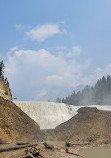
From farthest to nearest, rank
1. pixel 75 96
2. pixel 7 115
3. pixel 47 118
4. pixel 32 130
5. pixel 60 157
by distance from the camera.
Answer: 1. pixel 75 96
2. pixel 47 118
3. pixel 32 130
4. pixel 7 115
5. pixel 60 157

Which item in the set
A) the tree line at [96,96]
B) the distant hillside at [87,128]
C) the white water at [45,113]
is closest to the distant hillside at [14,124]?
the distant hillside at [87,128]

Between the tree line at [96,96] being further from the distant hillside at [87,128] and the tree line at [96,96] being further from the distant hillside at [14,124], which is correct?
the distant hillside at [14,124]

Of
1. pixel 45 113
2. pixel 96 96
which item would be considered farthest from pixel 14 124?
pixel 96 96

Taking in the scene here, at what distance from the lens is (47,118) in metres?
51.7

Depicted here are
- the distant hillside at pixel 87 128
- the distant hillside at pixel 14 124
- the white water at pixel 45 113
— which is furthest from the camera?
the white water at pixel 45 113

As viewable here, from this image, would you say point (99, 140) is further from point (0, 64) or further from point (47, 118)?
point (0, 64)

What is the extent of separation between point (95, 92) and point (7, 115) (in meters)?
127

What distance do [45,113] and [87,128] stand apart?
19.8 meters

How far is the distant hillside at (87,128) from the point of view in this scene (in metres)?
32.8

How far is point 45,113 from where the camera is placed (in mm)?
53000

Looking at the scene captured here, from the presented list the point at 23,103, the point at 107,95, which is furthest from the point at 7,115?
the point at 107,95

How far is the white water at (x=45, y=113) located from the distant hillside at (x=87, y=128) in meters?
10.7

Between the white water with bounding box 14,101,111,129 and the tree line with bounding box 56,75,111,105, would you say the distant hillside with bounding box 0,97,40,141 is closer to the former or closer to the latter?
the white water with bounding box 14,101,111,129

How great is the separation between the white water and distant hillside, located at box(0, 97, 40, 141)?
14987 mm
